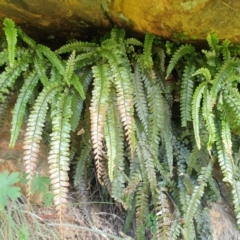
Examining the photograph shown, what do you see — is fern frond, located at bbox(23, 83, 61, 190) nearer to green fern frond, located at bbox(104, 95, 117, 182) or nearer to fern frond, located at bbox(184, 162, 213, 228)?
green fern frond, located at bbox(104, 95, 117, 182)

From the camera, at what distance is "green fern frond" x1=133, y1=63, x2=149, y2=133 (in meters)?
2.31

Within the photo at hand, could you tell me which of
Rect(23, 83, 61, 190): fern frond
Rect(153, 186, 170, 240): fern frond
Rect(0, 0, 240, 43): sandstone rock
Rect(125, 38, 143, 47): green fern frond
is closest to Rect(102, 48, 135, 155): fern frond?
Rect(125, 38, 143, 47): green fern frond

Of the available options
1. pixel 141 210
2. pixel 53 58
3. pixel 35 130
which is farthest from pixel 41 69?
pixel 141 210

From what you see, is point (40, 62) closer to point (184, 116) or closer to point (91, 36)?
point (91, 36)

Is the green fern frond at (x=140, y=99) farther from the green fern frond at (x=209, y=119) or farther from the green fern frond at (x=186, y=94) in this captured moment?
the green fern frond at (x=209, y=119)

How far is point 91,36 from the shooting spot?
2.51m

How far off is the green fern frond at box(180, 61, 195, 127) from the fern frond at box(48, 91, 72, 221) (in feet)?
2.53

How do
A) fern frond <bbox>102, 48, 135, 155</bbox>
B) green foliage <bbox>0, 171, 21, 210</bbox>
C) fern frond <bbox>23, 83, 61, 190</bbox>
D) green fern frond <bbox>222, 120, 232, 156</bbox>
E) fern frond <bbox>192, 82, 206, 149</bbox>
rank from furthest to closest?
green fern frond <bbox>222, 120, 232, 156</bbox> < fern frond <bbox>192, 82, 206, 149</bbox> < fern frond <bbox>102, 48, 135, 155</bbox> < fern frond <bbox>23, 83, 61, 190</bbox> < green foliage <bbox>0, 171, 21, 210</bbox>

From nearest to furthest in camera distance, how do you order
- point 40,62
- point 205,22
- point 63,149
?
point 63,149, point 205,22, point 40,62

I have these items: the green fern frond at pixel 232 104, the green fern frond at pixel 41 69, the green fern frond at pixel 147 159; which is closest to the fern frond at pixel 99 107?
the green fern frond at pixel 41 69

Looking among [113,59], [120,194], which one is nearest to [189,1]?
[113,59]

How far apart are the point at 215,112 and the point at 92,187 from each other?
1.09 m

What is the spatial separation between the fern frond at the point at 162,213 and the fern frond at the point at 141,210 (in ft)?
0.25

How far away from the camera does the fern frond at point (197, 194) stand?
7.63 feet
